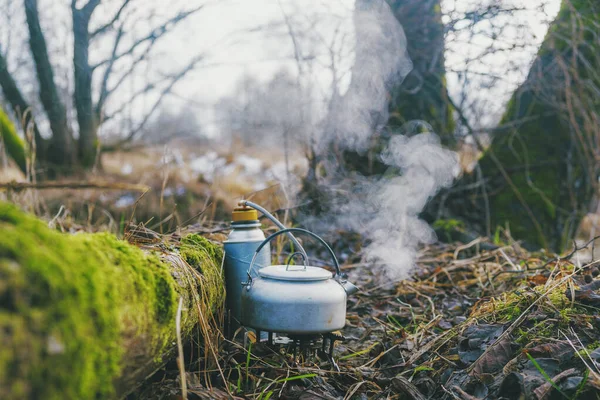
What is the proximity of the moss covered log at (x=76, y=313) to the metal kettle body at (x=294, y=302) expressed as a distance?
0.51 m

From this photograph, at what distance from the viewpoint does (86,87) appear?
23.3 ft

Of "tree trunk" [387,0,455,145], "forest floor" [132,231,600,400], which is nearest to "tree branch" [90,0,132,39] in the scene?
"tree trunk" [387,0,455,145]

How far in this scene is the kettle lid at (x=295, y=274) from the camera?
2082 millimetres

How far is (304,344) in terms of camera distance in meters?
2.15

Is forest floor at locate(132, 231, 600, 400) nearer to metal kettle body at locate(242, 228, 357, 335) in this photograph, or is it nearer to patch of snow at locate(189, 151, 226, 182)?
metal kettle body at locate(242, 228, 357, 335)

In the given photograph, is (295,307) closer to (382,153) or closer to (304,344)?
(304,344)

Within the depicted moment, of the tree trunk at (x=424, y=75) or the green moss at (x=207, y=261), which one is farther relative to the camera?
the tree trunk at (x=424, y=75)

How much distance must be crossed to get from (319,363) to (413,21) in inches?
177

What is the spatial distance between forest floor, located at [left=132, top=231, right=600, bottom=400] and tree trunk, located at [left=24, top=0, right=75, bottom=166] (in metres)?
5.89


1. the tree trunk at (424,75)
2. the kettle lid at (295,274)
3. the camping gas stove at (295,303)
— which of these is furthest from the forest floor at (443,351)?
the tree trunk at (424,75)

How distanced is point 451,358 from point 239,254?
1.14m

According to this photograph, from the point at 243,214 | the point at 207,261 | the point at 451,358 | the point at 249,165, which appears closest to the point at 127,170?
the point at 249,165

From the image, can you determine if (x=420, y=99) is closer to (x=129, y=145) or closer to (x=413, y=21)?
(x=413, y=21)

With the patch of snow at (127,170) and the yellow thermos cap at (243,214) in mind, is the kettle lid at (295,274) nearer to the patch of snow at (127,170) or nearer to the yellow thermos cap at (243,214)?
the yellow thermos cap at (243,214)
